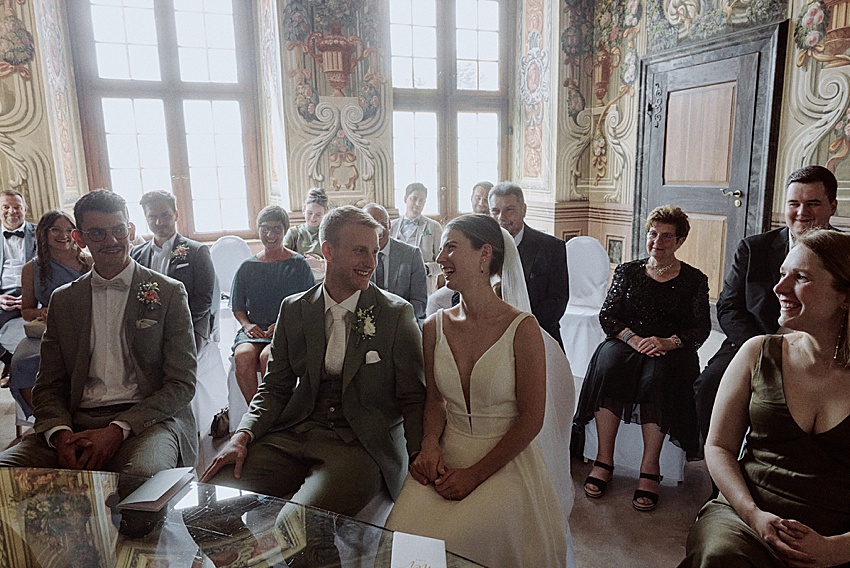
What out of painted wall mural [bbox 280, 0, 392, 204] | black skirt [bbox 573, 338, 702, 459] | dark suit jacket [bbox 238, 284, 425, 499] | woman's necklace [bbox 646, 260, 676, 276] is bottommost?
black skirt [bbox 573, 338, 702, 459]

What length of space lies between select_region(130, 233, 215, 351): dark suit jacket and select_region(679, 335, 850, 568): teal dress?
260 cm

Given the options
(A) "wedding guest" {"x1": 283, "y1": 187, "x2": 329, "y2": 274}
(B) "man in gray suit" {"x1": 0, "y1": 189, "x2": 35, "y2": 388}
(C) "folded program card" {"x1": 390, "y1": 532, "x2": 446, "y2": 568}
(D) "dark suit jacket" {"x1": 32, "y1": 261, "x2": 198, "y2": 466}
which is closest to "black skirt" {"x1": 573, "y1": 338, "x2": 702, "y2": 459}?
Result: (C) "folded program card" {"x1": 390, "y1": 532, "x2": 446, "y2": 568}

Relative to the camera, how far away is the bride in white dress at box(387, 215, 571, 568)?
5.46ft

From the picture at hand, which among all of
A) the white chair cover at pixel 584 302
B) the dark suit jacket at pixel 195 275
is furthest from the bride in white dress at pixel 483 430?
the white chair cover at pixel 584 302

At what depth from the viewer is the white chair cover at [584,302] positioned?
12.5 feet

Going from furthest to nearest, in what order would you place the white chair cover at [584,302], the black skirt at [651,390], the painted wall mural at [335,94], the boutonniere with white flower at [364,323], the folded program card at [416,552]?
the painted wall mural at [335,94] < the white chair cover at [584,302] < the black skirt at [651,390] < the boutonniere with white flower at [364,323] < the folded program card at [416,552]

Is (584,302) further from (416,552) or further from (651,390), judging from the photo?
(416,552)

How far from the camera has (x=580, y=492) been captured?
271cm

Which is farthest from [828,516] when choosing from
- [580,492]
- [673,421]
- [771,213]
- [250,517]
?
[771,213]

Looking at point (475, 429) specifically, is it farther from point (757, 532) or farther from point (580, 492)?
point (580, 492)

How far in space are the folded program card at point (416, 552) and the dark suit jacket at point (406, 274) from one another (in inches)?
83.6

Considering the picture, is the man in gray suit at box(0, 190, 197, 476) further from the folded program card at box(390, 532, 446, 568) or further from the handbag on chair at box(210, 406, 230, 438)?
the handbag on chair at box(210, 406, 230, 438)

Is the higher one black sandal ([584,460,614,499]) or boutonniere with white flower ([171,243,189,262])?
boutonniere with white flower ([171,243,189,262])

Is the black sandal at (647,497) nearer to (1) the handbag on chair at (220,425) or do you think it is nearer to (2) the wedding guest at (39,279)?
(1) the handbag on chair at (220,425)
